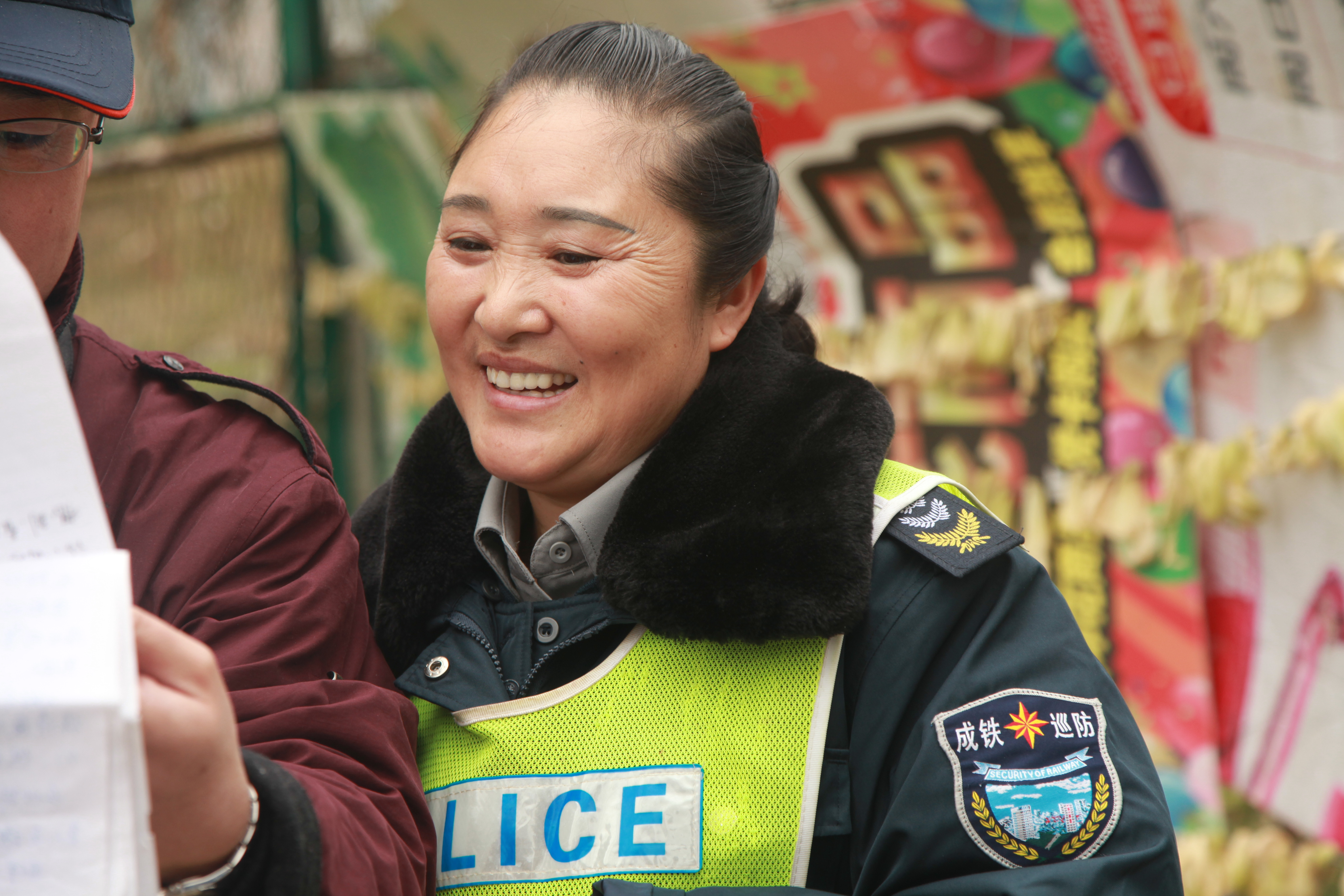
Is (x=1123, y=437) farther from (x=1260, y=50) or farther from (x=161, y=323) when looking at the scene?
(x=161, y=323)

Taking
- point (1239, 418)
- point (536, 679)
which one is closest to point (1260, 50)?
point (1239, 418)

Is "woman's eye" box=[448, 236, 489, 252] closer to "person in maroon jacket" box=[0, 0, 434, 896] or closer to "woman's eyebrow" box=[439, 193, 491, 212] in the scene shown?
"woman's eyebrow" box=[439, 193, 491, 212]

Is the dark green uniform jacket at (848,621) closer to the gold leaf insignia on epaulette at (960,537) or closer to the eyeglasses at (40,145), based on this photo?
the gold leaf insignia on epaulette at (960,537)

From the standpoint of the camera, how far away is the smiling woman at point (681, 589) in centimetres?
139

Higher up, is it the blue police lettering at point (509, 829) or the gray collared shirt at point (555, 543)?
the gray collared shirt at point (555, 543)

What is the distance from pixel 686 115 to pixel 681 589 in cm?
62

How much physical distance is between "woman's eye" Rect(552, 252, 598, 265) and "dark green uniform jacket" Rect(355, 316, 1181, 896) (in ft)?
0.84

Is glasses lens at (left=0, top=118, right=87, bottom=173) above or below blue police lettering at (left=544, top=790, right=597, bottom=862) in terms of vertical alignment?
above

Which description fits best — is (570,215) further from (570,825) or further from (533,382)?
(570,825)

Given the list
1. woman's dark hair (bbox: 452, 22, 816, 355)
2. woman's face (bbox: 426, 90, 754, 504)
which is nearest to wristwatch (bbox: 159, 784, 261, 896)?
woman's face (bbox: 426, 90, 754, 504)


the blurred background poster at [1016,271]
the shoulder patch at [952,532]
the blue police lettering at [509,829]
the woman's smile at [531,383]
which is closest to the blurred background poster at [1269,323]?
the blurred background poster at [1016,271]

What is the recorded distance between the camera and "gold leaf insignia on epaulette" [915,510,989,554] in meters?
1.45

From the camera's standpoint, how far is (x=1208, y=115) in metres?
2.71

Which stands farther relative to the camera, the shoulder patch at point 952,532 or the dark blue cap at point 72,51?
the shoulder patch at point 952,532
